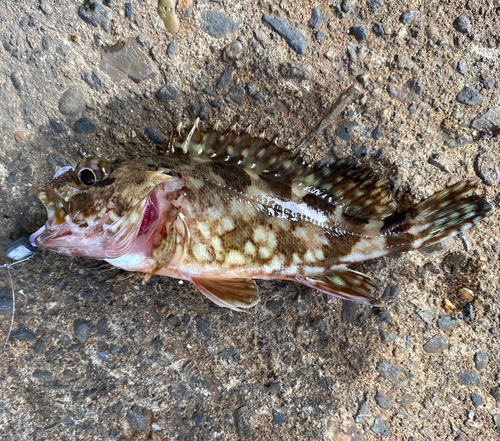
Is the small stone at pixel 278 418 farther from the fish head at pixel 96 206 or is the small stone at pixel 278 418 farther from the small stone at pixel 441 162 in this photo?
the small stone at pixel 441 162

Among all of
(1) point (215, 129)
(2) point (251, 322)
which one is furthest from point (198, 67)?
(2) point (251, 322)

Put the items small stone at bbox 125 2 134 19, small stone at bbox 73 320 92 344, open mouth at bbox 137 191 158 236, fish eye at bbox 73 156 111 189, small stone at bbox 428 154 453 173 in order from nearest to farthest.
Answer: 1. fish eye at bbox 73 156 111 189
2. open mouth at bbox 137 191 158 236
3. small stone at bbox 125 2 134 19
4. small stone at bbox 73 320 92 344
5. small stone at bbox 428 154 453 173

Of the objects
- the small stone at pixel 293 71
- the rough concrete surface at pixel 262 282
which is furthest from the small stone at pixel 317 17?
the small stone at pixel 293 71

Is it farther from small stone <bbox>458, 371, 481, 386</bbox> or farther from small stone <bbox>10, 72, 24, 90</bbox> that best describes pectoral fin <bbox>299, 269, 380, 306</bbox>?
small stone <bbox>10, 72, 24, 90</bbox>

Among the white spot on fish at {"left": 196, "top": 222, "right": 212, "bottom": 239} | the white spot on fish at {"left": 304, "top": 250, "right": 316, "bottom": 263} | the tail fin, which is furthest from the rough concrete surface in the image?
the white spot on fish at {"left": 196, "top": 222, "right": 212, "bottom": 239}

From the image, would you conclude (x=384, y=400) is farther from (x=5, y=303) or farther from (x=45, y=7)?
(x=45, y=7)

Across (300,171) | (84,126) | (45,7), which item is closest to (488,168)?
(300,171)

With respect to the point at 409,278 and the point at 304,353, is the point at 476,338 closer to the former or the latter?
the point at 409,278
